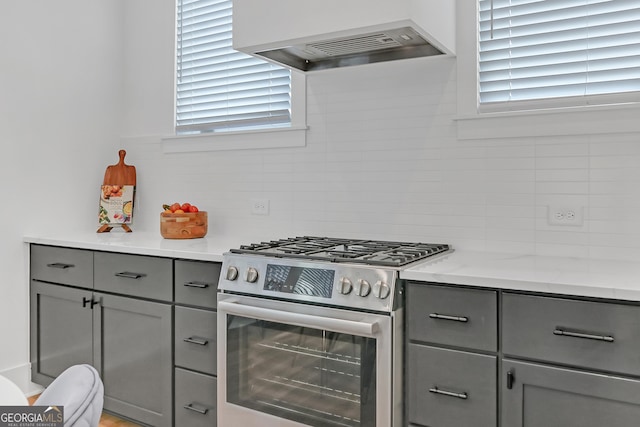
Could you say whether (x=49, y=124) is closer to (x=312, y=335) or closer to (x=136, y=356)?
(x=136, y=356)

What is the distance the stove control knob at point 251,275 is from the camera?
6.82ft

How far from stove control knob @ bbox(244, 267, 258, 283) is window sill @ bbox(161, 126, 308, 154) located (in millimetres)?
980

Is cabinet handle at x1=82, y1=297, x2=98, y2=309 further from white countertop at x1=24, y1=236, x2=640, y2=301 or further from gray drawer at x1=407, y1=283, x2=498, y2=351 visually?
gray drawer at x1=407, y1=283, x2=498, y2=351

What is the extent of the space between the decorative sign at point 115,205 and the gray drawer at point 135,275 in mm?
721

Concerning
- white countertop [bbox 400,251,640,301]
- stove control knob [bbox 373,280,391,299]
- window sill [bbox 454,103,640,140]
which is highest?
window sill [bbox 454,103,640,140]

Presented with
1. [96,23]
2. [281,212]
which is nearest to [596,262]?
[281,212]

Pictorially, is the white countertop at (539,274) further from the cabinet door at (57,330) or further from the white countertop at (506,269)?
the cabinet door at (57,330)

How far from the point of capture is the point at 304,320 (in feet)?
6.24

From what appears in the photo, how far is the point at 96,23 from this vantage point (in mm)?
3467

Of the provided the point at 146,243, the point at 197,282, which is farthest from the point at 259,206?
the point at 197,282

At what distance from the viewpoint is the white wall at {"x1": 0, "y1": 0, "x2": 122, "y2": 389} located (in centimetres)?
297

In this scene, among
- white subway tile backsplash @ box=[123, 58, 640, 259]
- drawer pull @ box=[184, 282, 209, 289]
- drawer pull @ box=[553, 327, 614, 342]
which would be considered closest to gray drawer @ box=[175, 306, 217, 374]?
drawer pull @ box=[184, 282, 209, 289]

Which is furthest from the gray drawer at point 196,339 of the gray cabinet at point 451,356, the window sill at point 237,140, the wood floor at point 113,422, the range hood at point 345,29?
the range hood at point 345,29

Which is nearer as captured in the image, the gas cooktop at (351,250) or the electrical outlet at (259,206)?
the gas cooktop at (351,250)
